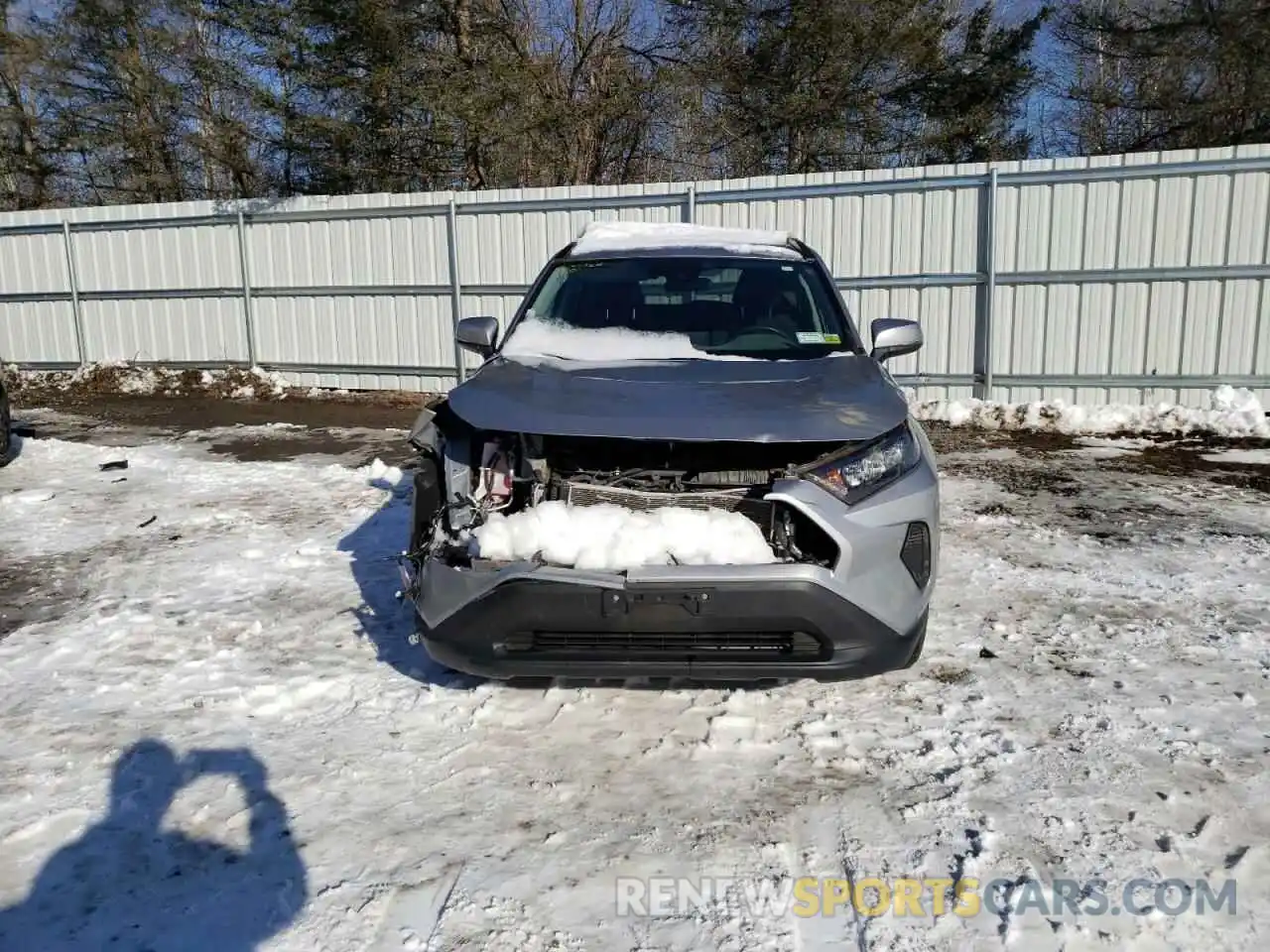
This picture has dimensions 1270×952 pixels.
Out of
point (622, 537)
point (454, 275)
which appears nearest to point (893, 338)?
point (622, 537)

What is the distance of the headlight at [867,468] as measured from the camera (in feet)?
9.91

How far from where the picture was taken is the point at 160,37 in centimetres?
1839

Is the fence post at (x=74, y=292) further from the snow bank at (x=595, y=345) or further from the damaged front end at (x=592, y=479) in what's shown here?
the damaged front end at (x=592, y=479)

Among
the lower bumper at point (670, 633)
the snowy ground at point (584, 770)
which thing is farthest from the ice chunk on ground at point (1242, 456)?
the lower bumper at point (670, 633)

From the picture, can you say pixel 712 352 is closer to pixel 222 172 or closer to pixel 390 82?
pixel 390 82

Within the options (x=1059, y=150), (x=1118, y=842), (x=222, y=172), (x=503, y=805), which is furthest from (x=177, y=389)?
(x=1059, y=150)

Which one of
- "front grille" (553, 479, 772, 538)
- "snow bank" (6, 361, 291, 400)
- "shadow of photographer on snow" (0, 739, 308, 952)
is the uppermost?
"front grille" (553, 479, 772, 538)

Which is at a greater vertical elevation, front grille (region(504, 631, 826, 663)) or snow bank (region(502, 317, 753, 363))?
snow bank (region(502, 317, 753, 363))

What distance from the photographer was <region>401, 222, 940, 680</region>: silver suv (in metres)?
2.88

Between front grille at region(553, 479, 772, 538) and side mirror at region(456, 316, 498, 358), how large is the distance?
161 cm

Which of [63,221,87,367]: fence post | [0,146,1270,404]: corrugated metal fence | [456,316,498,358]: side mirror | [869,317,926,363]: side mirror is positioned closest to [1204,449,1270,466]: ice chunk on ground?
[0,146,1270,404]: corrugated metal fence

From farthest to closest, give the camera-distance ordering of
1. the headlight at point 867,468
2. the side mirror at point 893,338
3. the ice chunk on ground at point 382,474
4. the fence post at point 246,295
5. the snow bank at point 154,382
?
the snow bank at point 154,382 → the fence post at point 246,295 → the ice chunk on ground at point 382,474 → the side mirror at point 893,338 → the headlight at point 867,468

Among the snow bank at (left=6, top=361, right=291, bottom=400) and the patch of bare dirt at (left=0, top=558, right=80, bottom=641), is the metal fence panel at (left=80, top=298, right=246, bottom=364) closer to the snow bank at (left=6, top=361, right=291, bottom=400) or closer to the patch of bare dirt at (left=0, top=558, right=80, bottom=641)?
the snow bank at (left=6, top=361, right=291, bottom=400)

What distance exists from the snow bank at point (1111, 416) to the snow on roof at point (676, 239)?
5.21 m
